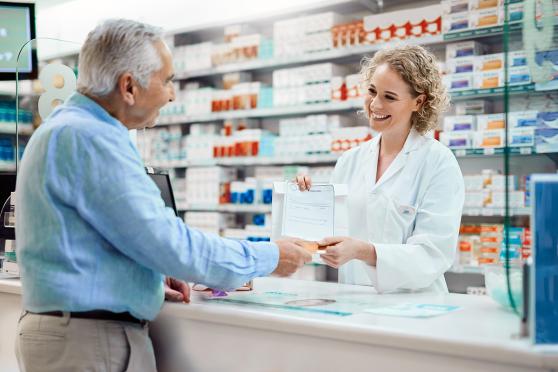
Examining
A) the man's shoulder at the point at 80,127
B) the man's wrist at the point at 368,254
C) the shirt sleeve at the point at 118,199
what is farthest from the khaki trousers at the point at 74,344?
the man's wrist at the point at 368,254

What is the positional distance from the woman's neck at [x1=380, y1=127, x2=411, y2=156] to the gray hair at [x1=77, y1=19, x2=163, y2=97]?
4.11 feet

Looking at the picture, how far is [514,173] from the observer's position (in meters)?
1.58

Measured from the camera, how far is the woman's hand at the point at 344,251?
6.93ft

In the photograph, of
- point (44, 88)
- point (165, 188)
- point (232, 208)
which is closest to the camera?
point (165, 188)

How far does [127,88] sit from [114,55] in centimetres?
9

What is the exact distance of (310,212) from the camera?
2256mm

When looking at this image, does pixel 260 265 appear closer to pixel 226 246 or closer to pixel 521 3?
pixel 226 246

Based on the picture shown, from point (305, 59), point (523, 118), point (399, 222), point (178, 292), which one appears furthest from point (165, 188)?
point (305, 59)

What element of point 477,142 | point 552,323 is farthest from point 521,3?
point 477,142

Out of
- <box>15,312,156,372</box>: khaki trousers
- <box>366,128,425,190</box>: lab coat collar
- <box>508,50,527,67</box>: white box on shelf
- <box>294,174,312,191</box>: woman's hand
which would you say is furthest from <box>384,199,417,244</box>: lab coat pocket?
<box>15,312,156,372</box>: khaki trousers

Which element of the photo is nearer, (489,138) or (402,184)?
(402,184)

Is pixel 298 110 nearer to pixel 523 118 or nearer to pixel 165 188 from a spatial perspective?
pixel 165 188

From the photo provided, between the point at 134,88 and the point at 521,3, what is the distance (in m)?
1.03

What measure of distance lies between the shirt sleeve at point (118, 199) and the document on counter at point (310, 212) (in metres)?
0.69
